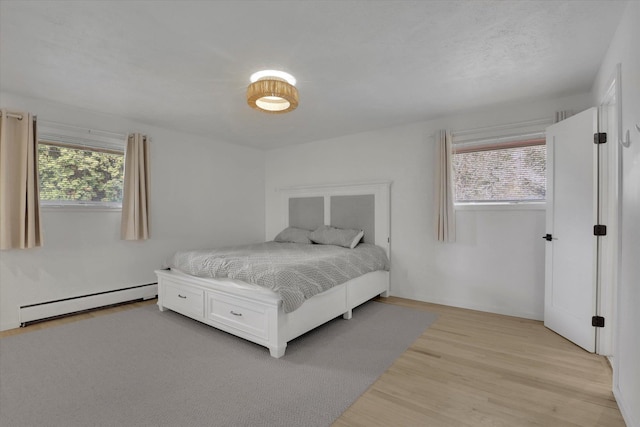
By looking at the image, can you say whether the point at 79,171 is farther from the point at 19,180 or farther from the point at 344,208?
the point at 344,208

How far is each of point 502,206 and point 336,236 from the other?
2.01 metres

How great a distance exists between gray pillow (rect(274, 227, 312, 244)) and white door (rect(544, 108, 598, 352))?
2867 millimetres

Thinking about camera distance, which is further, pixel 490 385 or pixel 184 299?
pixel 184 299

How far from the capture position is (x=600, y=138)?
2363 mm

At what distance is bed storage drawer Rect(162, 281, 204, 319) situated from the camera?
2.99m

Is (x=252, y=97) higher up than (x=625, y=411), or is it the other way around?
(x=252, y=97)

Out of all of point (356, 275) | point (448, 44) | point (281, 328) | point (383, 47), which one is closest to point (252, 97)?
point (383, 47)

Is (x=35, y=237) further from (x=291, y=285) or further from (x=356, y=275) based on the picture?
(x=356, y=275)

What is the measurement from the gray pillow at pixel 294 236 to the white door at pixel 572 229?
2.87 metres

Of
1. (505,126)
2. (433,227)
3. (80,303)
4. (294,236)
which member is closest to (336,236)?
(294,236)

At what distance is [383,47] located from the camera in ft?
6.88

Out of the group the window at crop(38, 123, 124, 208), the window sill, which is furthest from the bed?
Answer: the window at crop(38, 123, 124, 208)

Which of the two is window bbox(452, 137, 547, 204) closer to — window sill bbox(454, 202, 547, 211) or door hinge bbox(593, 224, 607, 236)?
window sill bbox(454, 202, 547, 211)

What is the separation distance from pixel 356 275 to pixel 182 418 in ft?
6.82
